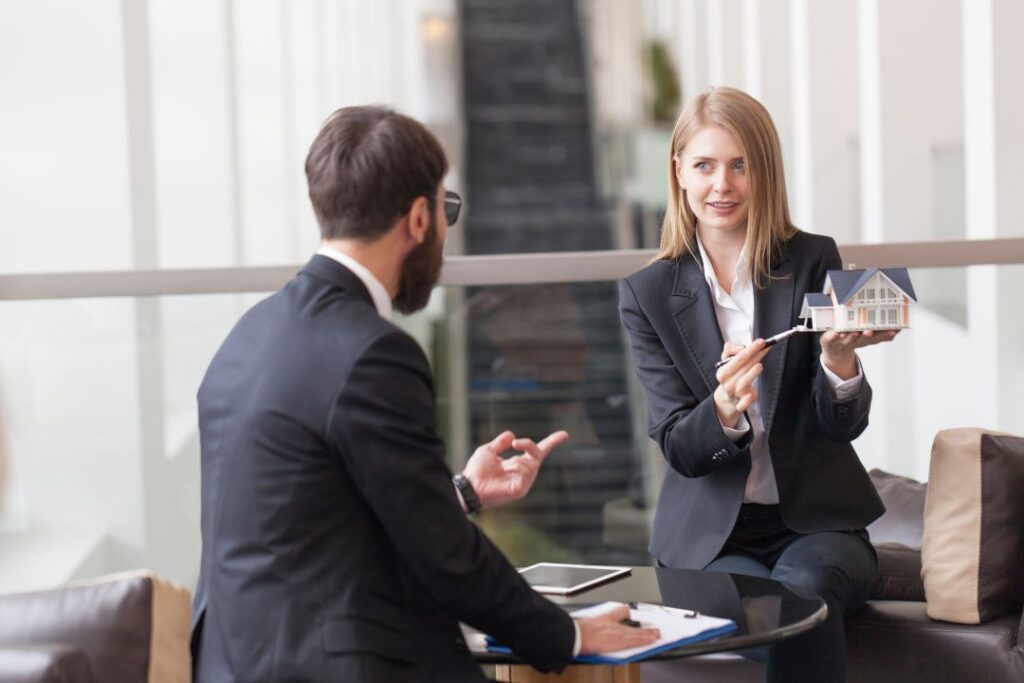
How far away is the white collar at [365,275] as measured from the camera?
7.21 feet

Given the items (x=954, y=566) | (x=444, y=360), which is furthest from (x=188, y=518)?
(x=954, y=566)

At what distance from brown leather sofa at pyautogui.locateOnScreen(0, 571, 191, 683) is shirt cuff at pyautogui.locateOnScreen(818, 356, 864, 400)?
1422mm

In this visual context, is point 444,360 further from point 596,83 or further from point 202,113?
point 596,83

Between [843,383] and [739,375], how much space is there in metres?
0.28

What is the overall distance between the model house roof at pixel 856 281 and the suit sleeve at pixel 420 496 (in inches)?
39.2

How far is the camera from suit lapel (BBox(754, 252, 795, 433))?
3168 mm

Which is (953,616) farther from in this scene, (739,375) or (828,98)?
(828,98)

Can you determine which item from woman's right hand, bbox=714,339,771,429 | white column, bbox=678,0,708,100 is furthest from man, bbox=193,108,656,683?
white column, bbox=678,0,708,100

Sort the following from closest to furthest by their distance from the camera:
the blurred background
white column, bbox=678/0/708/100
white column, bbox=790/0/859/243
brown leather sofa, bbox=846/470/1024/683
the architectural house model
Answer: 1. the architectural house model
2. brown leather sofa, bbox=846/470/1024/683
3. the blurred background
4. white column, bbox=790/0/859/243
5. white column, bbox=678/0/708/100

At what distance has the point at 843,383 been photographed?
3002 millimetres

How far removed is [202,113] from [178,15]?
0.46 meters

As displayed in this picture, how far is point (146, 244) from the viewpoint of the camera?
17.5ft

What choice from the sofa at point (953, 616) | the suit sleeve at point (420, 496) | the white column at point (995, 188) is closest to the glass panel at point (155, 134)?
the white column at point (995, 188)

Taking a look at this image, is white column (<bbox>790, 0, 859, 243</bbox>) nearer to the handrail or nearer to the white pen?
the handrail
